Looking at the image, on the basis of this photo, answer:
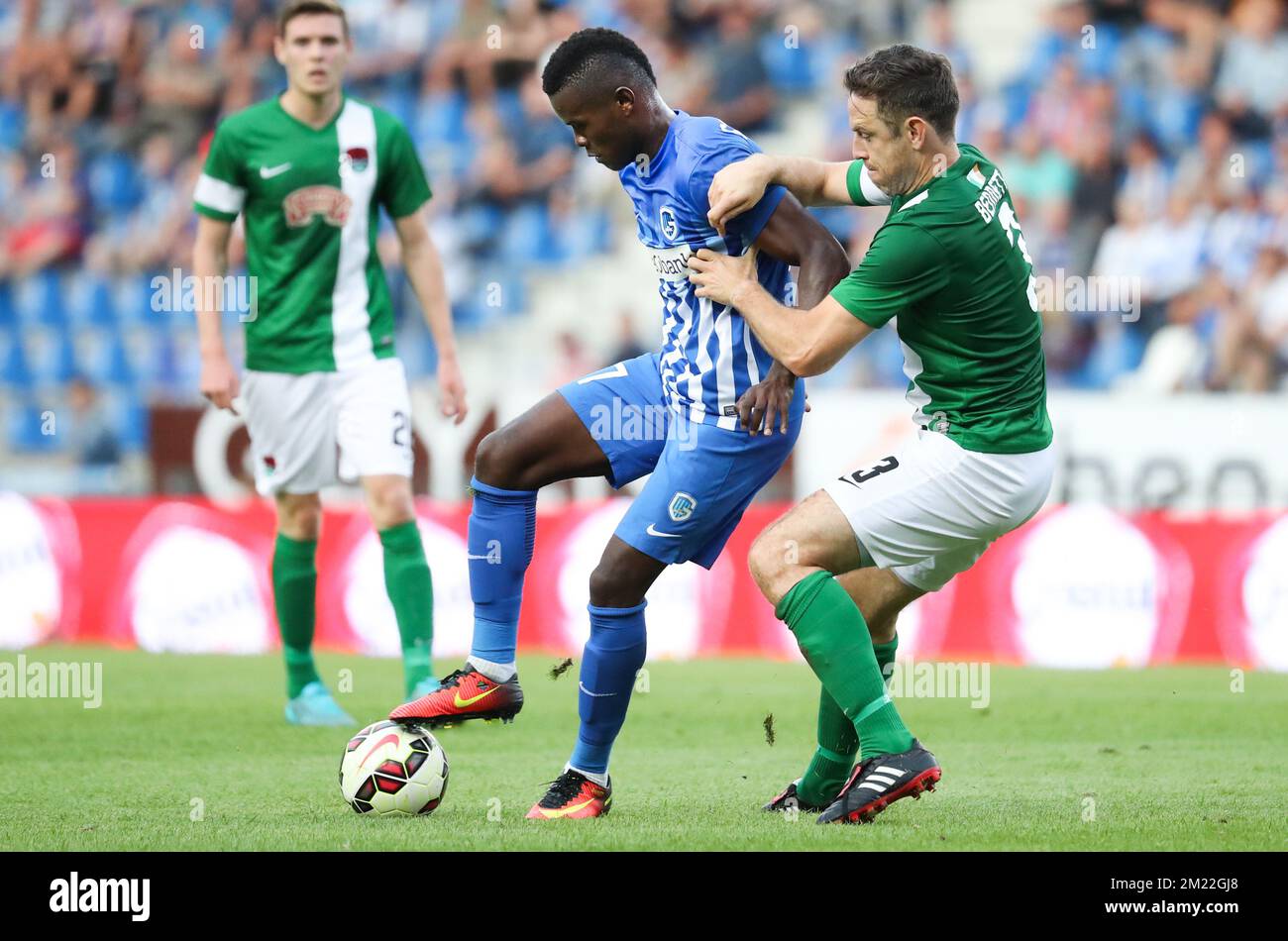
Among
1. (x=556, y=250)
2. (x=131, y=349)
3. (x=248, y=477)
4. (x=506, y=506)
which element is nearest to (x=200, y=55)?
(x=131, y=349)

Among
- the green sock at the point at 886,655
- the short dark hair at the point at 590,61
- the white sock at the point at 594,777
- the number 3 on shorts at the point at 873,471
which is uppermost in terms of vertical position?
the short dark hair at the point at 590,61

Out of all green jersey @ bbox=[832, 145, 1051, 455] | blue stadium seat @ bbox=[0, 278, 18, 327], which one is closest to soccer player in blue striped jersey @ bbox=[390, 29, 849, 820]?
green jersey @ bbox=[832, 145, 1051, 455]

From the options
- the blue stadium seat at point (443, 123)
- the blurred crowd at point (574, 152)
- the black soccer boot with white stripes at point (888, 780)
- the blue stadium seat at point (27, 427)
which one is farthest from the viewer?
the blue stadium seat at point (443, 123)

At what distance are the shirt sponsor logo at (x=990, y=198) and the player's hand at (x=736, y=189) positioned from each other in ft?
2.04

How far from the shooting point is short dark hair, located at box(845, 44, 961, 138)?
4938mm

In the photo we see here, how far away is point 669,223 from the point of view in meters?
5.38

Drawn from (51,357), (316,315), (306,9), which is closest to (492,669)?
(316,315)

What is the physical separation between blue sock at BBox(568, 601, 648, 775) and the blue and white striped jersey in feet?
2.18

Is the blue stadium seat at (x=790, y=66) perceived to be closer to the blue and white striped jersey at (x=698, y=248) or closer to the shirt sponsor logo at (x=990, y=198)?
the blue and white striped jersey at (x=698, y=248)

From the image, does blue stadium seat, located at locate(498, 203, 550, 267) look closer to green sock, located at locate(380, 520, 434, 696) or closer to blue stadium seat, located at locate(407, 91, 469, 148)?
blue stadium seat, located at locate(407, 91, 469, 148)

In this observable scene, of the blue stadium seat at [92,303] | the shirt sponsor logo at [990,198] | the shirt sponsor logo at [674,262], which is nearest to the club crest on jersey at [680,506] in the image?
the shirt sponsor logo at [674,262]

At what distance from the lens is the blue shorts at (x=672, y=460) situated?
532 centimetres

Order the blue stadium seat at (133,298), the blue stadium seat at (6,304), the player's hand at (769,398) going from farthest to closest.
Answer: the blue stadium seat at (6,304), the blue stadium seat at (133,298), the player's hand at (769,398)

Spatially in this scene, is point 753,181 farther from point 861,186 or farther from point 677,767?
point 677,767
